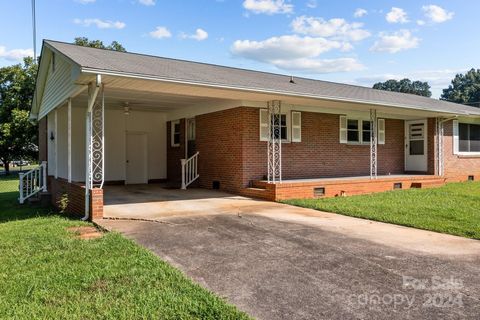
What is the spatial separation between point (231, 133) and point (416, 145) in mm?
8835

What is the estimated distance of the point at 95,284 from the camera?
425 centimetres

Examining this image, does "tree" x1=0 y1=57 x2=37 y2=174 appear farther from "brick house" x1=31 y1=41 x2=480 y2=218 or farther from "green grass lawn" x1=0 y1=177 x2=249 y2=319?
"green grass lawn" x1=0 y1=177 x2=249 y2=319

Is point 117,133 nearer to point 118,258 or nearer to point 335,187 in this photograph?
point 335,187

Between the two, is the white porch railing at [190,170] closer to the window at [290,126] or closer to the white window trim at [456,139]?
the window at [290,126]

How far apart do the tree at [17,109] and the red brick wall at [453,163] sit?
88.7ft

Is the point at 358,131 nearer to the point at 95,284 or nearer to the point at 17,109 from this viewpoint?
the point at 95,284

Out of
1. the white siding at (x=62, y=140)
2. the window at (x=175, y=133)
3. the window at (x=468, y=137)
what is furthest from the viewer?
the window at (x=468, y=137)

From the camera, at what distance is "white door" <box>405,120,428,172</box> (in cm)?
1627

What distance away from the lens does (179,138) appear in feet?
50.2

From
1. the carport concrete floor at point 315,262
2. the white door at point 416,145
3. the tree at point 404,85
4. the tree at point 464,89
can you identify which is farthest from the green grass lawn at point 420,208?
the tree at point 404,85

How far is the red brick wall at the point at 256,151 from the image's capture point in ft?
39.3

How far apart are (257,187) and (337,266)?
7043 millimetres

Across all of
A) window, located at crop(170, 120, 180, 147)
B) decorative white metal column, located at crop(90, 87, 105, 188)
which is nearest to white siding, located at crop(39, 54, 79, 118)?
decorative white metal column, located at crop(90, 87, 105, 188)

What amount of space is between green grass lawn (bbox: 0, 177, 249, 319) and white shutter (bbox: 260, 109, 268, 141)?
6.87 meters
